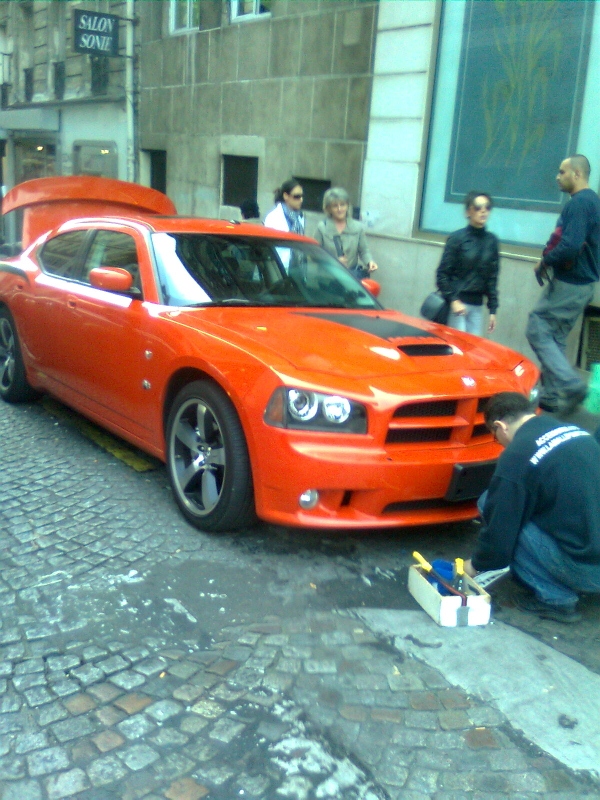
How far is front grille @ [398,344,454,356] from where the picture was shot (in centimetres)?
441

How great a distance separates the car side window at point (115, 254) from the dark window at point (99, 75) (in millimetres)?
13807

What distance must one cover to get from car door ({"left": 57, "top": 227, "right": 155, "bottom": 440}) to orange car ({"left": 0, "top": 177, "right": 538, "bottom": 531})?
1 cm

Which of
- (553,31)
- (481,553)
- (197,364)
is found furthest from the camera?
(553,31)

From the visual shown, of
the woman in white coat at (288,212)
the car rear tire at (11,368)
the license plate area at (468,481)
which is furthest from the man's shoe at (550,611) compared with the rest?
the woman in white coat at (288,212)

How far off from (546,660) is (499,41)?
7.54 meters

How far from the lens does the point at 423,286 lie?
10.1 metres

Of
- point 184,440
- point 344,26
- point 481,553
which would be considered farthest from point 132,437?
point 344,26

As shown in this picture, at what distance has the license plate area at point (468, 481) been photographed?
3975 mm

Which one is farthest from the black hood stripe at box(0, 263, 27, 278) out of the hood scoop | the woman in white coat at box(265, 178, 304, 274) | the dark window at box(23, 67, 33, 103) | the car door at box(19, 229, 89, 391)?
the dark window at box(23, 67, 33, 103)

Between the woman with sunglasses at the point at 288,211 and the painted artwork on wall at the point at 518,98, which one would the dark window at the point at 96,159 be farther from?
the woman with sunglasses at the point at 288,211

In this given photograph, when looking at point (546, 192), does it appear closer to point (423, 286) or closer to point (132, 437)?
point (423, 286)

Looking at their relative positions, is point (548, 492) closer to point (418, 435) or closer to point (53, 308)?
point (418, 435)

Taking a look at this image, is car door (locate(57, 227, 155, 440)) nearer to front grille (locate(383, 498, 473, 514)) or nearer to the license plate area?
front grille (locate(383, 498, 473, 514))

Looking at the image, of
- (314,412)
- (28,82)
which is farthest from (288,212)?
(28,82)
